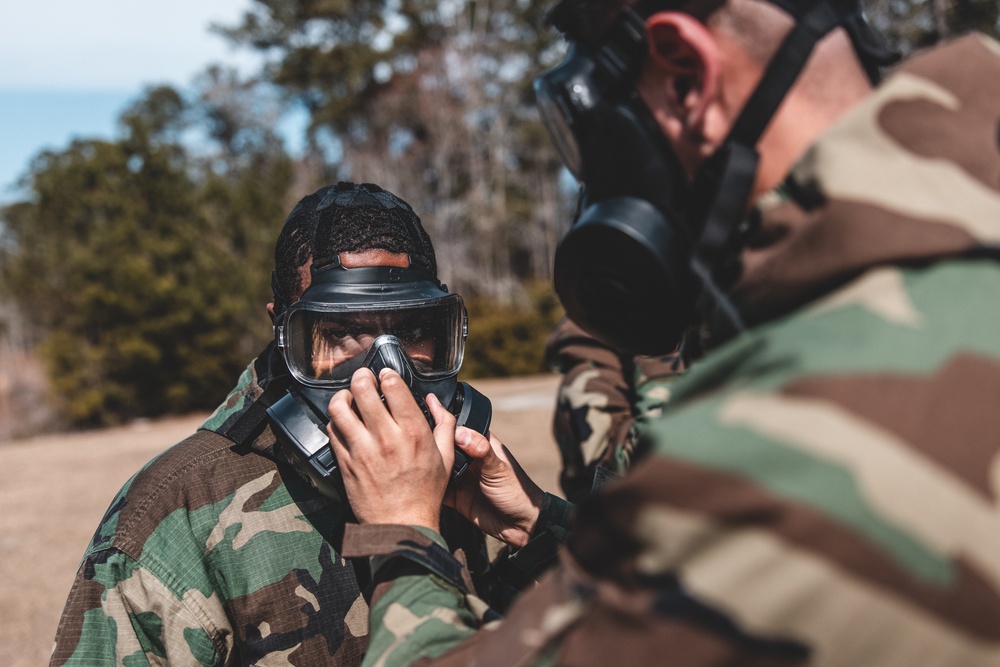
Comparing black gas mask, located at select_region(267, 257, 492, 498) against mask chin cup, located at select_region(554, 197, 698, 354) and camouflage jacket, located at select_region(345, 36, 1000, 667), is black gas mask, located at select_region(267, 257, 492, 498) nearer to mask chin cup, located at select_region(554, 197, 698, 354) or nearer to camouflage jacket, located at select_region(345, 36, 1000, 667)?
mask chin cup, located at select_region(554, 197, 698, 354)

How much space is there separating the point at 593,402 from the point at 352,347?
6.28 ft

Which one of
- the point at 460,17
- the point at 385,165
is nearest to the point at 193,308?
the point at 385,165

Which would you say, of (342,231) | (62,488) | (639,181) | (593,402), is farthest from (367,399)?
(62,488)

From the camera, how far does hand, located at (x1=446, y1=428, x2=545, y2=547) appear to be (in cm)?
218

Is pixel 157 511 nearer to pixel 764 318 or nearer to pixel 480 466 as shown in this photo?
pixel 480 466

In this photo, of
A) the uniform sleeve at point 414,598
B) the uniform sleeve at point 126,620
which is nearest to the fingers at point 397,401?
the uniform sleeve at point 414,598

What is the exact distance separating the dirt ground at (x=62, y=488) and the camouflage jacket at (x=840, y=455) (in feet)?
23.3

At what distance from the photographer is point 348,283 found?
2.21m

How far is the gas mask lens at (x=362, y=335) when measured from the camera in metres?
2.19

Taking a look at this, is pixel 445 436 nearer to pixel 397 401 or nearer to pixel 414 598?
pixel 397 401

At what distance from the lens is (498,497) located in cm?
221

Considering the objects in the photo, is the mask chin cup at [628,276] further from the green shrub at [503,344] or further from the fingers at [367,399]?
the green shrub at [503,344]

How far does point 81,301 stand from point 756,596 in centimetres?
2326

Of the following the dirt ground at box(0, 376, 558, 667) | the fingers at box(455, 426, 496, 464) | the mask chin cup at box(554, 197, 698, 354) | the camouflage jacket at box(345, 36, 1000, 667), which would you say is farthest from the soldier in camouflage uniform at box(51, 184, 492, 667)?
the dirt ground at box(0, 376, 558, 667)
